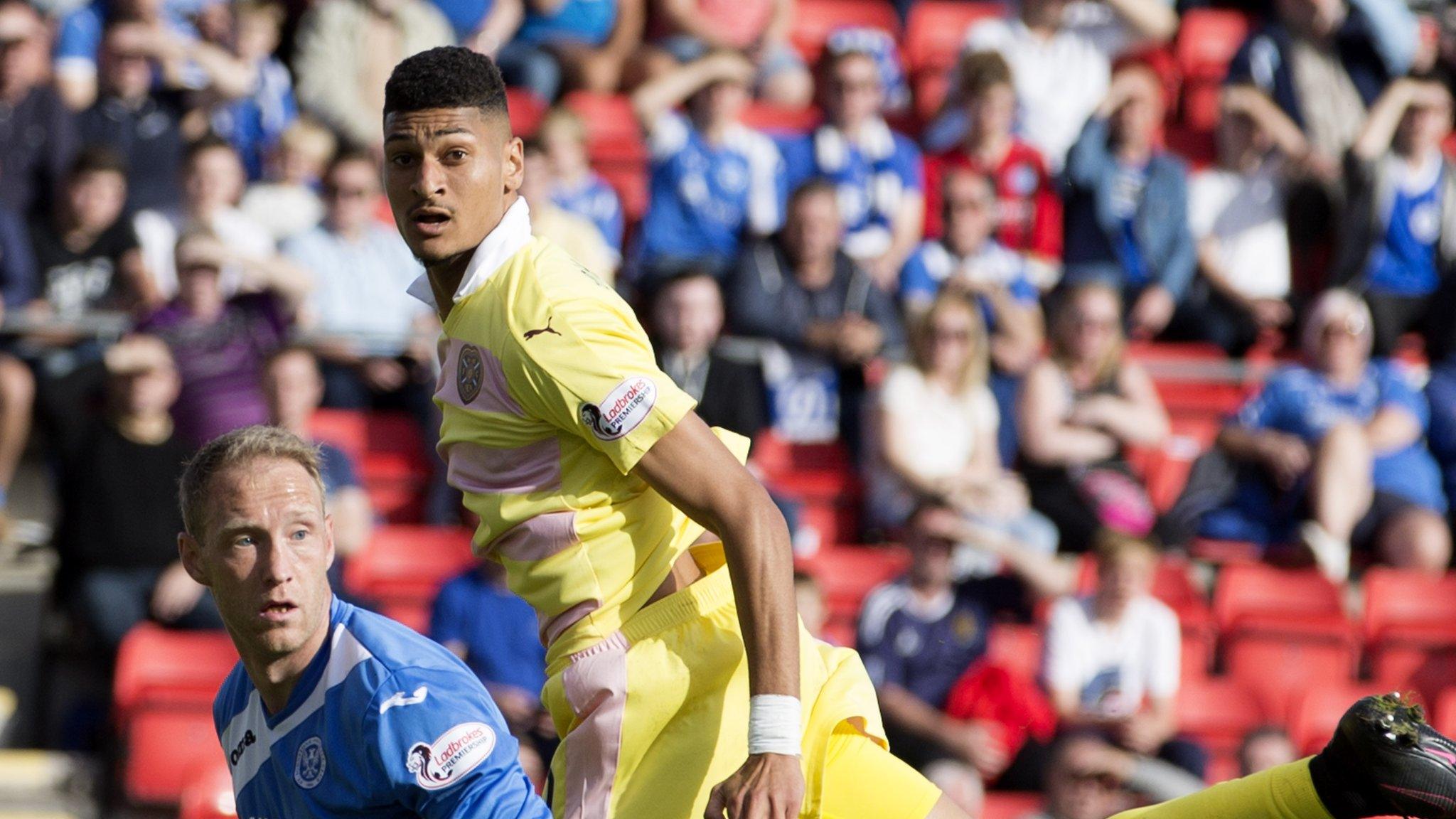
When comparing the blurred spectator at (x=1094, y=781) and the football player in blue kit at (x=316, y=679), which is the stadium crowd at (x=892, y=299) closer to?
the blurred spectator at (x=1094, y=781)

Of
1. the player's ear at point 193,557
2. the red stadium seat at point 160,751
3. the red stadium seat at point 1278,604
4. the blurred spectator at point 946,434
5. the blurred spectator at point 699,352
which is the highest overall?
the player's ear at point 193,557

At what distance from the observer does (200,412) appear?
23.9 feet

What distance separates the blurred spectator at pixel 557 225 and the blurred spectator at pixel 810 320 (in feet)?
1.78

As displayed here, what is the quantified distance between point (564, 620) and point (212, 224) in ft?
16.7

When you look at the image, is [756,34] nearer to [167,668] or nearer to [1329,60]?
[1329,60]

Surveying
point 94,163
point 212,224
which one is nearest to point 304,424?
point 212,224

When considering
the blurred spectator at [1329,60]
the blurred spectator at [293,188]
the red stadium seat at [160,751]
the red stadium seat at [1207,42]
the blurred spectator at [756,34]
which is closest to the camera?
the red stadium seat at [160,751]

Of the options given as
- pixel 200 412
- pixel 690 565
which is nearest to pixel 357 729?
pixel 690 565

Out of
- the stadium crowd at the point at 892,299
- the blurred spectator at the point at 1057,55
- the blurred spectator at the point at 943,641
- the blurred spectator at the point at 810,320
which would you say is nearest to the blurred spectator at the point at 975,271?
the stadium crowd at the point at 892,299

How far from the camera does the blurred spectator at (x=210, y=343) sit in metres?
7.29

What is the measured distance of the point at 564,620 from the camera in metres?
3.22

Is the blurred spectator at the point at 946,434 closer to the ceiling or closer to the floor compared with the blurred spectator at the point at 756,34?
closer to the floor

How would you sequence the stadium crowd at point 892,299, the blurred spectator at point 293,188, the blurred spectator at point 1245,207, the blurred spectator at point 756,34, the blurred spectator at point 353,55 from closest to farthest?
the stadium crowd at point 892,299
the blurred spectator at point 293,188
the blurred spectator at point 353,55
the blurred spectator at point 1245,207
the blurred spectator at point 756,34

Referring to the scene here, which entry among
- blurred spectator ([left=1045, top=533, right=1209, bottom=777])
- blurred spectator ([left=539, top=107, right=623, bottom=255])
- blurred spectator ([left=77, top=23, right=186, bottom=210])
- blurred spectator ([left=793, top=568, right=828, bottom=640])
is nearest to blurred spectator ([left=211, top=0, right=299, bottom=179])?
blurred spectator ([left=77, top=23, right=186, bottom=210])
